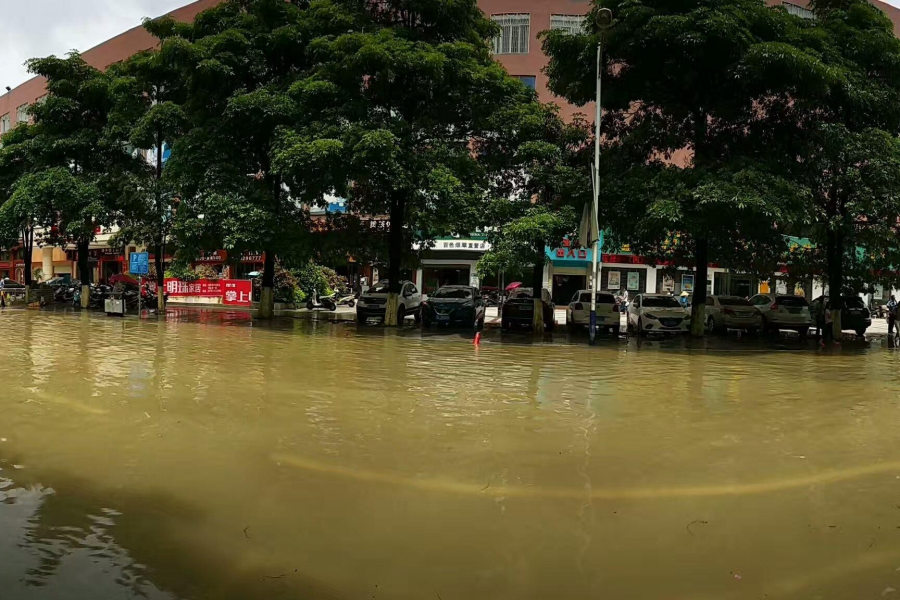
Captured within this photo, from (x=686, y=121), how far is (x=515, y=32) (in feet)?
75.2

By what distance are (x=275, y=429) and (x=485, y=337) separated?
1345 cm

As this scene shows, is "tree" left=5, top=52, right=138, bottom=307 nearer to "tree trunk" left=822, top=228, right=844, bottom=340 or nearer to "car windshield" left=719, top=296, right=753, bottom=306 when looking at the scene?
"car windshield" left=719, top=296, right=753, bottom=306

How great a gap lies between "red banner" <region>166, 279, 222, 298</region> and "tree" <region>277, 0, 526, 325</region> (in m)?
15.9

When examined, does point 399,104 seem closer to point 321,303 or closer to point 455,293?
point 455,293

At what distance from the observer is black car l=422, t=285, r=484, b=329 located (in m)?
23.0

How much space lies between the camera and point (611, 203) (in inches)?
720

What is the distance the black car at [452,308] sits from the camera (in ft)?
75.5

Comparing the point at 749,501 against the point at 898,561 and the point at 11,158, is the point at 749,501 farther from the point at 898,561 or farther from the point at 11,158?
the point at 11,158

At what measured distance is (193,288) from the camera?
35375mm

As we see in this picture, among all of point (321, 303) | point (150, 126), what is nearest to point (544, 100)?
point (321, 303)

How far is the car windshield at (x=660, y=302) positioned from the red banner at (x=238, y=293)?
67.5 feet

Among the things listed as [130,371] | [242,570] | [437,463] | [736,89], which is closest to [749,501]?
[437,463]

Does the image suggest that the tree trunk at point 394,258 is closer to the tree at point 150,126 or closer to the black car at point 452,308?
the black car at point 452,308

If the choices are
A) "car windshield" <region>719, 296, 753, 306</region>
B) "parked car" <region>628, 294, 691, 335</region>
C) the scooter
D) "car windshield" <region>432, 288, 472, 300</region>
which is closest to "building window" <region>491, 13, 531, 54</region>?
the scooter
